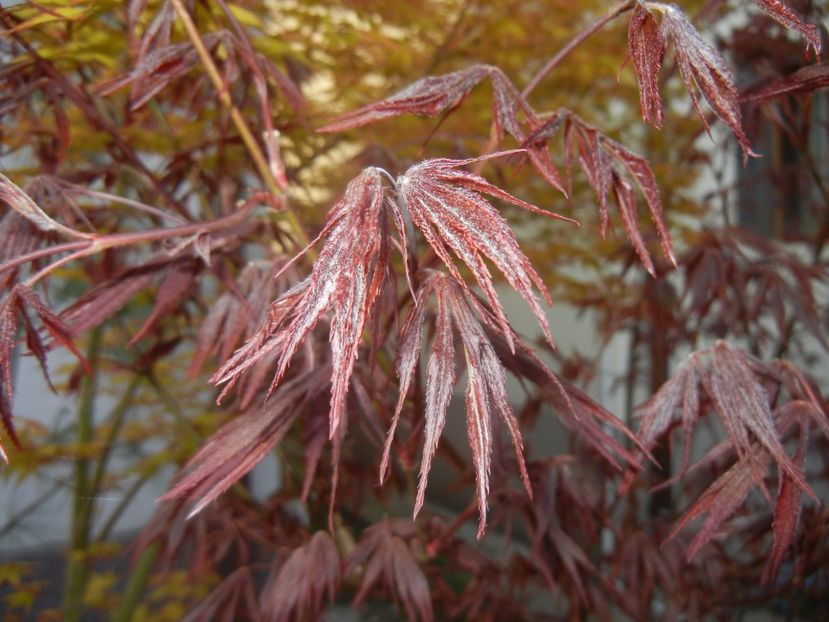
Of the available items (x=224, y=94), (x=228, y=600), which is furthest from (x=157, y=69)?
(x=228, y=600)

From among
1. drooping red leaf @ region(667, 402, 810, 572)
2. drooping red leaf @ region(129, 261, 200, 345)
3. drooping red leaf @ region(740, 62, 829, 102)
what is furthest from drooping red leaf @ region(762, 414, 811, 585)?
drooping red leaf @ region(129, 261, 200, 345)

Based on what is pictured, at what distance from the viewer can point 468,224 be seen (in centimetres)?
42

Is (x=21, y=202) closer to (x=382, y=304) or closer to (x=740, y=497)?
(x=382, y=304)

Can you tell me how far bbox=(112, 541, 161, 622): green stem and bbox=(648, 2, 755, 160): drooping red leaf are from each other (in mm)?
1299

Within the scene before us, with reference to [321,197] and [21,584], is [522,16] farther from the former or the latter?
[21,584]

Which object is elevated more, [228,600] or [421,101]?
[421,101]

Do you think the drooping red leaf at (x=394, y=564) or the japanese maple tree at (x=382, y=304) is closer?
the japanese maple tree at (x=382, y=304)

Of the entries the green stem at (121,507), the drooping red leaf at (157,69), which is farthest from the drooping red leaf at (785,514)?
the green stem at (121,507)

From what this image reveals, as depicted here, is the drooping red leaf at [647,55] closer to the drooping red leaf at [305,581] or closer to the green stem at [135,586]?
the drooping red leaf at [305,581]

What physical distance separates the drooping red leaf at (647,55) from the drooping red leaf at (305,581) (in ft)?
1.96

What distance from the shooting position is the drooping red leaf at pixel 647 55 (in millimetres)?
540

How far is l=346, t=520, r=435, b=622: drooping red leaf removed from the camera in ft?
2.73

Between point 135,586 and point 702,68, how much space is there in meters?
1.45

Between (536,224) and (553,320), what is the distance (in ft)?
2.99
